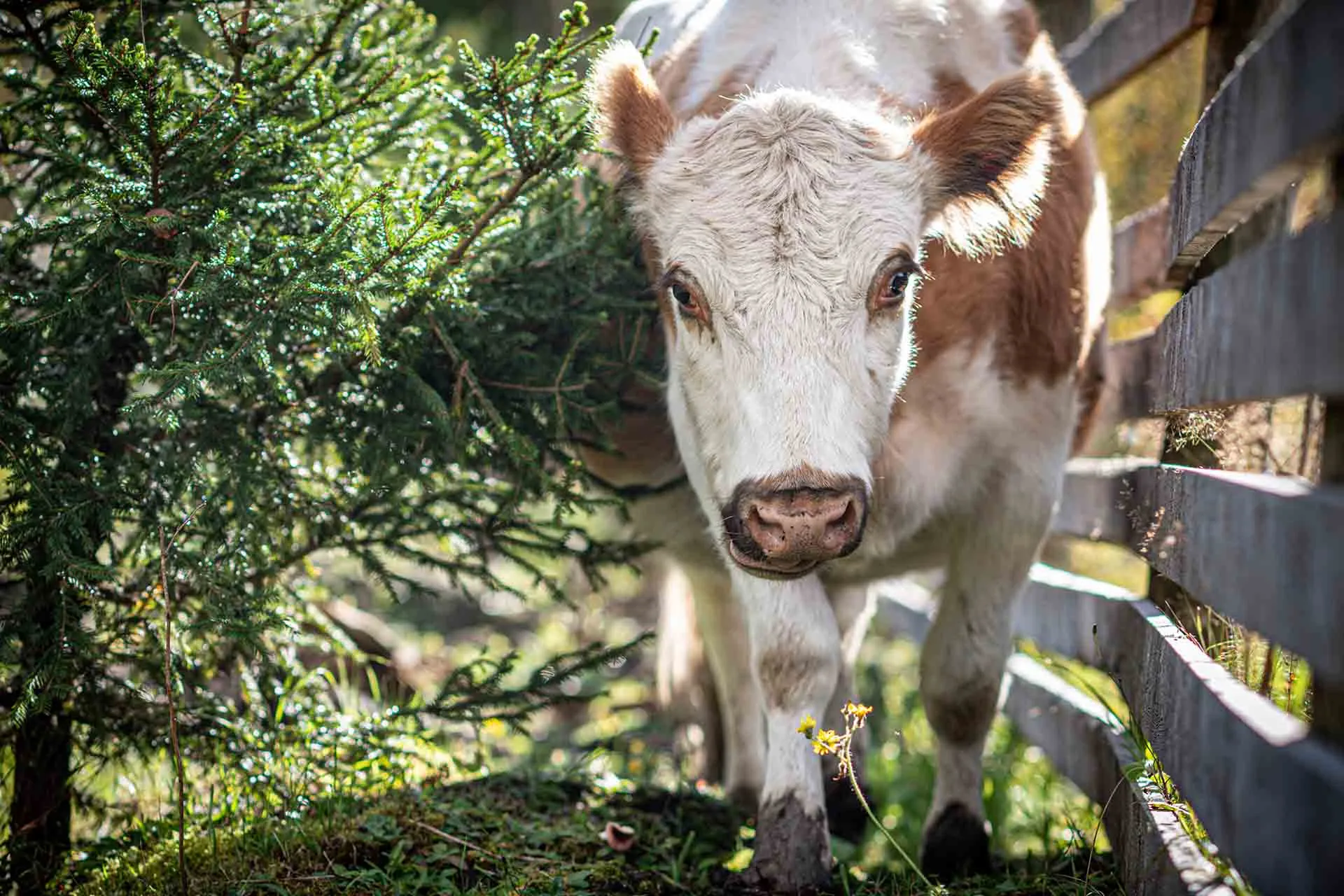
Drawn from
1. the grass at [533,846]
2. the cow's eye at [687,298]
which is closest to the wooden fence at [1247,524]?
the grass at [533,846]

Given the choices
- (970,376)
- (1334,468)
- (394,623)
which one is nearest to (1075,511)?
(970,376)

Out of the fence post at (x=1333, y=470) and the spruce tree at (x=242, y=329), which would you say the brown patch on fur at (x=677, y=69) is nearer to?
the spruce tree at (x=242, y=329)

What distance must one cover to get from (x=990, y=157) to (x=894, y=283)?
531 mm

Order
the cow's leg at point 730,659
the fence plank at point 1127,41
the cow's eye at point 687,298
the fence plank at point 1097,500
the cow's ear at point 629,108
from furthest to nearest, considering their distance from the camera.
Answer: the cow's leg at point 730,659
the fence plank at point 1097,500
the fence plank at point 1127,41
the cow's ear at point 629,108
the cow's eye at point 687,298

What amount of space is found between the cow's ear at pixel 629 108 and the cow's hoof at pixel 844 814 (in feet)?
7.20

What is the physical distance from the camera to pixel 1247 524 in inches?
68.1

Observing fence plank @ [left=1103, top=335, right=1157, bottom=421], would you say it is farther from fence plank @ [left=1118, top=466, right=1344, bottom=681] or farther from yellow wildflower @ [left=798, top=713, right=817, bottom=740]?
yellow wildflower @ [left=798, top=713, right=817, bottom=740]

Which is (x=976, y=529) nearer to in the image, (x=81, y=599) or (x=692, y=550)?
(x=692, y=550)

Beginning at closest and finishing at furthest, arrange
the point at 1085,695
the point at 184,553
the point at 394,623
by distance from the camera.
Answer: the point at 184,553
the point at 1085,695
the point at 394,623

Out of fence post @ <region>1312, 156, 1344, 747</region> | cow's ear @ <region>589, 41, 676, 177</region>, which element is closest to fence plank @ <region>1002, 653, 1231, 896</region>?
fence post @ <region>1312, 156, 1344, 747</region>

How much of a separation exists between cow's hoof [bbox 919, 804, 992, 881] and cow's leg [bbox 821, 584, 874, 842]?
0.32 meters

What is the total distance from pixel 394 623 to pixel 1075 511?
559cm

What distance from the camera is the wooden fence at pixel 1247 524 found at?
1.44m

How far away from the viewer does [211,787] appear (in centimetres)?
294
